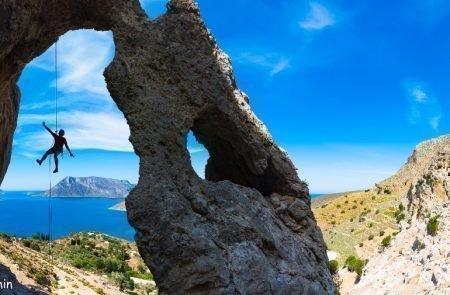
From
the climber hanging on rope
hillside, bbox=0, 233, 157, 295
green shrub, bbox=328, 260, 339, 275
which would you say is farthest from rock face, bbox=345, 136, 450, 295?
hillside, bbox=0, 233, 157, 295

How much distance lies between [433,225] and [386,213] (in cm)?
1948

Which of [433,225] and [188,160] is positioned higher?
[188,160]

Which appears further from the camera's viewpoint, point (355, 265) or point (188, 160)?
point (355, 265)

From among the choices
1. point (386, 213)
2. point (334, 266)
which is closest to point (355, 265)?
point (334, 266)

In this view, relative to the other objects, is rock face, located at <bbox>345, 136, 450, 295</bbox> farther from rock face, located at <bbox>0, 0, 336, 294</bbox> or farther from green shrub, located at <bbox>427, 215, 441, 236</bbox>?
rock face, located at <bbox>0, 0, 336, 294</bbox>

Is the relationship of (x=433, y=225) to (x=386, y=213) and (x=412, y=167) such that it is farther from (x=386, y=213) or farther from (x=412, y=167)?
(x=412, y=167)

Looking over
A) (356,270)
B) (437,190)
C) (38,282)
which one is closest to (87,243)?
(38,282)

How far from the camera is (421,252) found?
2858 centimetres

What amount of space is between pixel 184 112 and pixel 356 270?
96.6 feet

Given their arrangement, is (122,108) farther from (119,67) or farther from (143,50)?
(143,50)

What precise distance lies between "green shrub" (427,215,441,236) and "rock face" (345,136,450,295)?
160 millimetres

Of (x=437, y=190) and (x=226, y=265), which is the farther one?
(x=437, y=190)

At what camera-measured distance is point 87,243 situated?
271 ft

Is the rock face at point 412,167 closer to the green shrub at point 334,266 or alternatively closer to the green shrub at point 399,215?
the green shrub at point 399,215
